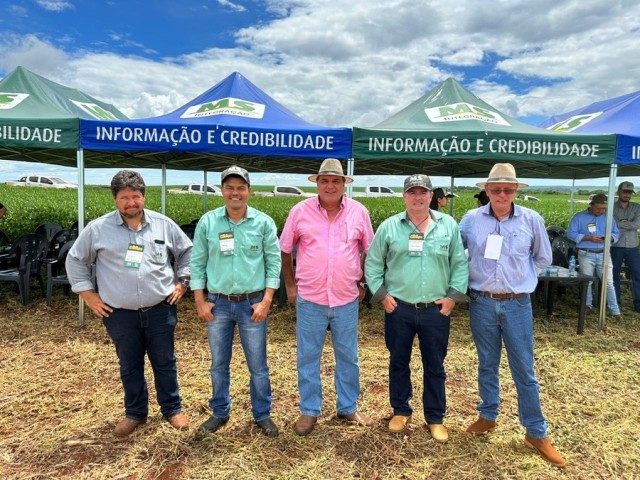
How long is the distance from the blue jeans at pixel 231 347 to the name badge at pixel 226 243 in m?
0.32

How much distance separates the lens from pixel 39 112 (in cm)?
514

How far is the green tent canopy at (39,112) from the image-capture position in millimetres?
4852

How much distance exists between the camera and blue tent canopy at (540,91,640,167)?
17.1 ft

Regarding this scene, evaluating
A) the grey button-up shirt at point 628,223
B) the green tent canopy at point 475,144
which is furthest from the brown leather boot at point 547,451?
the grey button-up shirt at point 628,223

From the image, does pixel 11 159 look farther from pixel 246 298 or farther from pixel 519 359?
pixel 519 359

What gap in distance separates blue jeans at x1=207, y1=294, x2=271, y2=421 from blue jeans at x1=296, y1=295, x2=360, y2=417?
0.86 ft

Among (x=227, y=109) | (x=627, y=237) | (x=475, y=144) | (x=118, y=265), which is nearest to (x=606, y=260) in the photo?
(x=627, y=237)

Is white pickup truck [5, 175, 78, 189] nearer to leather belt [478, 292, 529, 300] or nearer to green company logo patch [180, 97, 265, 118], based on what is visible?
green company logo patch [180, 97, 265, 118]

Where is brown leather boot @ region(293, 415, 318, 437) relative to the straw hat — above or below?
below

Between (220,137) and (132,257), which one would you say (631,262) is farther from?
(132,257)

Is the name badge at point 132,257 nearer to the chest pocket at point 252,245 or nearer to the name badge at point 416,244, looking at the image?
the chest pocket at point 252,245

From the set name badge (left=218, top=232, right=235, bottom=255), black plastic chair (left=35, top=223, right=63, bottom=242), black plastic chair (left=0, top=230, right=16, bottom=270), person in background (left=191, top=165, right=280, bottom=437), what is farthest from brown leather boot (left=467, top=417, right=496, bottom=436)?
black plastic chair (left=35, top=223, right=63, bottom=242)

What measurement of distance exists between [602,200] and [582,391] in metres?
3.33

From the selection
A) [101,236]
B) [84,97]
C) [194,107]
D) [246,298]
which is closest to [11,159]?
[84,97]
